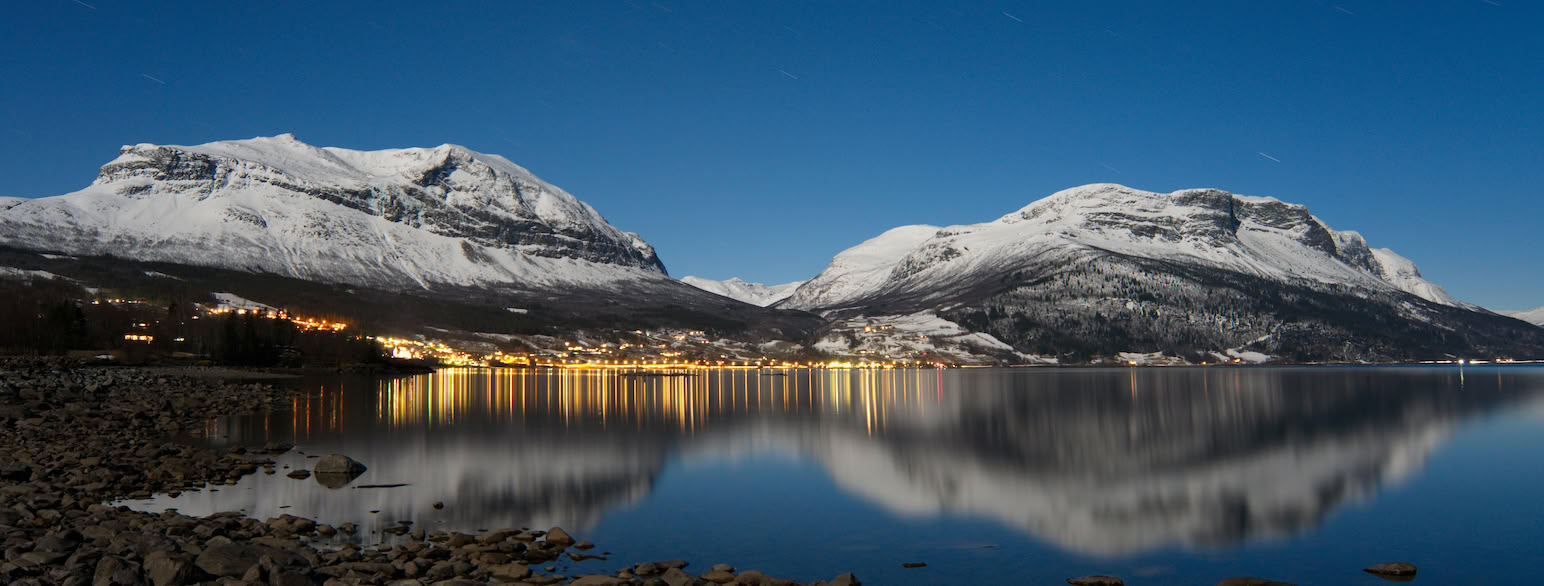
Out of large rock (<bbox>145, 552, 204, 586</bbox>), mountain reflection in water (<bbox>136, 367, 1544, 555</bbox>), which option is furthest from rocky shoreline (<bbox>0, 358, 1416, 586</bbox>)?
mountain reflection in water (<bbox>136, 367, 1544, 555</bbox>)

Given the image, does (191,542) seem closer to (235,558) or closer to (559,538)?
(235,558)

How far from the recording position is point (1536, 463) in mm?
62906

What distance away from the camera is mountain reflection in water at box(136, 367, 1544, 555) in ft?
135

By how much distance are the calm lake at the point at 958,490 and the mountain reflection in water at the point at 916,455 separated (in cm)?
29

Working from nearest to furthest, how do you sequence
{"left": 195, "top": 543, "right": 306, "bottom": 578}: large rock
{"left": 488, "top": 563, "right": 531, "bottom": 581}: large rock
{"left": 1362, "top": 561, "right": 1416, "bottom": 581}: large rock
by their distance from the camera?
{"left": 195, "top": 543, "right": 306, "bottom": 578}: large rock
{"left": 488, "top": 563, "right": 531, "bottom": 581}: large rock
{"left": 1362, "top": 561, "right": 1416, "bottom": 581}: large rock

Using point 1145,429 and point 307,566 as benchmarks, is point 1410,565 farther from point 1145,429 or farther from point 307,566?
point 1145,429

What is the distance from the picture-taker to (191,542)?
28.5 meters

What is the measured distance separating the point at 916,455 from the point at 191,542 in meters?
47.1

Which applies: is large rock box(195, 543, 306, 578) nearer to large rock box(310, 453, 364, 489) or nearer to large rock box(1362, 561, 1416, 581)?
large rock box(310, 453, 364, 489)

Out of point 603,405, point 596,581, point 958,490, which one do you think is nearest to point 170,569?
point 596,581

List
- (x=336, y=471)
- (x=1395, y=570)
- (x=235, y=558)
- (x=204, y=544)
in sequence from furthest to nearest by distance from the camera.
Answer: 1. (x=336, y=471)
2. (x=1395, y=570)
3. (x=204, y=544)
4. (x=235, y=558)

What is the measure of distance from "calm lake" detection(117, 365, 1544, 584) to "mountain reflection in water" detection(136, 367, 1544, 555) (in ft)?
0.94

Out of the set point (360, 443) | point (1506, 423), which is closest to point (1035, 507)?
point (360, 443)

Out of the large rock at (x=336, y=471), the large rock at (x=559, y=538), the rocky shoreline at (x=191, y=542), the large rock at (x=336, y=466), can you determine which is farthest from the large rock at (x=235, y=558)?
the large rock at (x=336, y=466)
